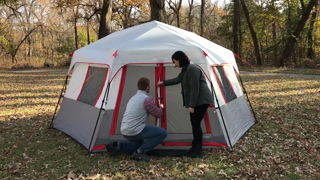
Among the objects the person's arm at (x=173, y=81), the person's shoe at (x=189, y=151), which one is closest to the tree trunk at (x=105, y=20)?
the person's arm at (x=173, y=81)

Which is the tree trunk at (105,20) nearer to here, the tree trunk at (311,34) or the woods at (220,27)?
the woods at (220,27)

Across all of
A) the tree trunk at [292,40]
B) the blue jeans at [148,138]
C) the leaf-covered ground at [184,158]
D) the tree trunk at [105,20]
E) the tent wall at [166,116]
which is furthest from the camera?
the tree trunk at [292,40]

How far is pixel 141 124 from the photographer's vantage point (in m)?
4.21

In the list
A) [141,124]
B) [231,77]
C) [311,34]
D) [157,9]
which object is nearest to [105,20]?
[157,9]

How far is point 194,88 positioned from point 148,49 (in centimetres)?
118

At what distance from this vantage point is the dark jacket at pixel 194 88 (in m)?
4.12

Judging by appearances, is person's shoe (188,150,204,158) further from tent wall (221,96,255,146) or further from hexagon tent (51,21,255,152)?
tent wall (221,96,255,146)

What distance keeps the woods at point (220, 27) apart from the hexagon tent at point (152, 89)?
32.2 ft

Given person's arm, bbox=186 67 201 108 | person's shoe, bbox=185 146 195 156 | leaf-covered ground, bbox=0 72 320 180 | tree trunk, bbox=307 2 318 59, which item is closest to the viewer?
leaf-covered ground, bbox=0 72 320 180

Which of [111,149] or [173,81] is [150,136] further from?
[173,81]

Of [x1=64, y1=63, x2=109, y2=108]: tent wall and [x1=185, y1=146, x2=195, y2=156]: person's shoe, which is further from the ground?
[x1=64, y1=63, x2=109, y2=108]: tent wall

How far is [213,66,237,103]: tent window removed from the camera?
518 cm

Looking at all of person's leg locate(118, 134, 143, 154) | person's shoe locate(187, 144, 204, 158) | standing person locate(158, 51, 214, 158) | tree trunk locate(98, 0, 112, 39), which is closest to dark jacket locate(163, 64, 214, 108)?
standing person locate(158, 51, 214, 158)

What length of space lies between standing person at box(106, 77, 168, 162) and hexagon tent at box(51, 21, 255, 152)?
542 millimetres
